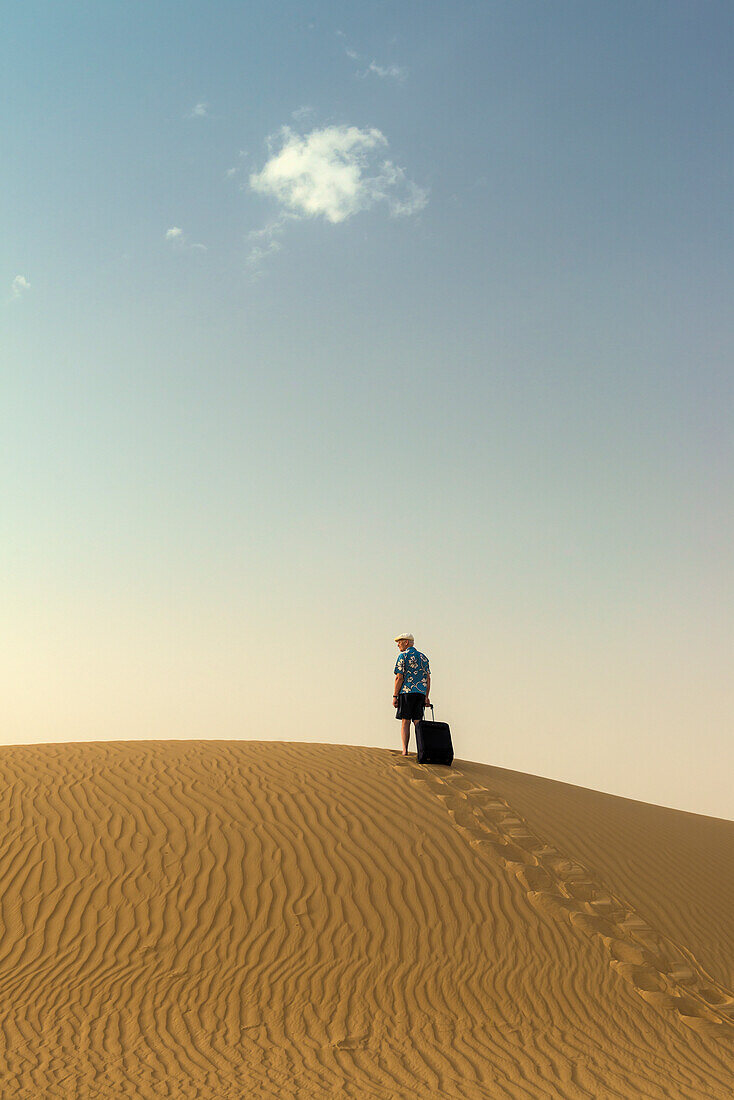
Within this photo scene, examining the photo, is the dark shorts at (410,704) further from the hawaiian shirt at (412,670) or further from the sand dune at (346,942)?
the sand dune at (346,942)

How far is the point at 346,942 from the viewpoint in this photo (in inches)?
347

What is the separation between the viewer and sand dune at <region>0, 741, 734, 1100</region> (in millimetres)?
6895

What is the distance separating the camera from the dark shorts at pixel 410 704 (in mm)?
12695

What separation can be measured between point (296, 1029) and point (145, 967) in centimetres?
177

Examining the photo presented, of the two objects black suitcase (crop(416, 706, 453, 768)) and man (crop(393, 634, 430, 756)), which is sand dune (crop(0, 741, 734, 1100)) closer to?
black suitcase (crop(416, 706, 453, 768))

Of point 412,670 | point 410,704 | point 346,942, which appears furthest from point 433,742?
point 346,942

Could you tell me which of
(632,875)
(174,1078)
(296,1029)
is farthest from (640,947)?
(174,1078)

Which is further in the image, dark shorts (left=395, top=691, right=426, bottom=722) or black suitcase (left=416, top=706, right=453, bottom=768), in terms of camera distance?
black suitcase (left=416, top=706, right=453, bottom=768)

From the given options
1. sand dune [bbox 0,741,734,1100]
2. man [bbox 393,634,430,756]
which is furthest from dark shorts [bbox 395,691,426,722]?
sand dune [bbox 0,741,734,1100]

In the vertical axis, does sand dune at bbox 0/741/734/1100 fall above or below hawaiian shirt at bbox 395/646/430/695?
below

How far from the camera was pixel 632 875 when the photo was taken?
Answer: 1113 cm

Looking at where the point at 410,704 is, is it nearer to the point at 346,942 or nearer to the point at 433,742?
the point at 433,742

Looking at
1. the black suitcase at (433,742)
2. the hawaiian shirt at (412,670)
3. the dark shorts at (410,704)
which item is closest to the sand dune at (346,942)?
the black suitcase at (433,742)

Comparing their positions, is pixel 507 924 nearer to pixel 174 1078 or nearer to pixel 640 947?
pixel 640 947
